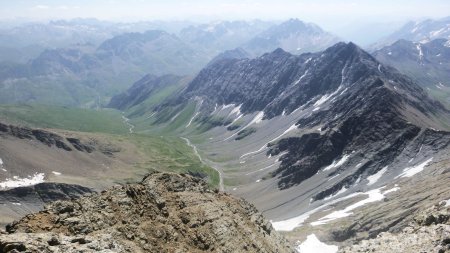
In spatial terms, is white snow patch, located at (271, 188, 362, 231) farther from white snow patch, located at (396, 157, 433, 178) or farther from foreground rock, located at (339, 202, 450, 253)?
foreground rock, located at (339, 202, 450, 253)

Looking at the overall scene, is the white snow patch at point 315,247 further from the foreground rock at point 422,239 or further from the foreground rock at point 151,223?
the foreground rock at point 422,239

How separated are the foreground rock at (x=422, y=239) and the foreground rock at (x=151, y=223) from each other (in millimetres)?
13255

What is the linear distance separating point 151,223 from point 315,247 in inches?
3582

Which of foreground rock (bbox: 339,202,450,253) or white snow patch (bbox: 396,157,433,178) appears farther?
white snow patch (bbox: 396,157,433,178)

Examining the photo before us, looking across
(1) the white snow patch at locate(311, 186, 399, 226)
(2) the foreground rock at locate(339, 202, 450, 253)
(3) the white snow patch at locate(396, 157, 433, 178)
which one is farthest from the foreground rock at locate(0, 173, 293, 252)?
(3) the white snow patch at locate(396, 157, 433, 178)

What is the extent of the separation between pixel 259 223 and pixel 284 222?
113773 mm

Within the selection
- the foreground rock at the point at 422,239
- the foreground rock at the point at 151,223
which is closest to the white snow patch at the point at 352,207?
the foreground rock at the point at 422,239

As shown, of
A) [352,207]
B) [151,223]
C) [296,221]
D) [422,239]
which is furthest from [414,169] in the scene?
[151,223]

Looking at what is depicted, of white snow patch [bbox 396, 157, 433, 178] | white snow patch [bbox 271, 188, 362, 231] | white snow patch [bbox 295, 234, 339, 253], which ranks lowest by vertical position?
white snow patch [bbox 271, 188, 362, 231]

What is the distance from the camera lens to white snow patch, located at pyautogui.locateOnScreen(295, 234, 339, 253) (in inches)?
5118

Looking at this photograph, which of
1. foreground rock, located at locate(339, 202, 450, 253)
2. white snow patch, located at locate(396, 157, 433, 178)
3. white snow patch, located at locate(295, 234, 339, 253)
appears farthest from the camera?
white snow patch, located at locate(396, 157, 433, 178)

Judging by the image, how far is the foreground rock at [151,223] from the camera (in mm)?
38963

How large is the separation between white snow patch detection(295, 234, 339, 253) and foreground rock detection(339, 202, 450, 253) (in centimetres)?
6593

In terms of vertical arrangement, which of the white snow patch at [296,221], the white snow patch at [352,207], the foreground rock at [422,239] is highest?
the foreground rock at [422,239]
